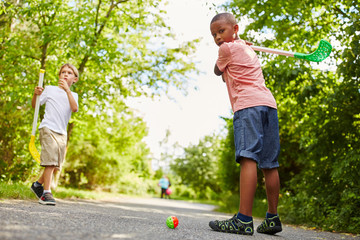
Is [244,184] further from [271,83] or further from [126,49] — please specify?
[126,49]

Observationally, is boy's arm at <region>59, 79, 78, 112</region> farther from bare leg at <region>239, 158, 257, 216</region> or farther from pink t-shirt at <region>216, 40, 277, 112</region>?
bare leg at <region>239, 158, 257, 216</region>

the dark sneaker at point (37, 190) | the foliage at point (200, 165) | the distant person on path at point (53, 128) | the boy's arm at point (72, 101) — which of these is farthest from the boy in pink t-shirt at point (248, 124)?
the foliage at point (200, 165)

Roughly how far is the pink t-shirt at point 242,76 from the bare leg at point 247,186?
51cm

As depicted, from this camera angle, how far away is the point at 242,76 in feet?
10.2

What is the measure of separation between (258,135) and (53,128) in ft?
8.20

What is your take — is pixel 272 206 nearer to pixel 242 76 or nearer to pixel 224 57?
pixel 242 76

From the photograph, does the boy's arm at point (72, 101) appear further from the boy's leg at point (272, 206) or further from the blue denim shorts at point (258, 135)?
the boy's leg at point (272, 206)

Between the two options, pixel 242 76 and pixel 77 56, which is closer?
pixel 242 76

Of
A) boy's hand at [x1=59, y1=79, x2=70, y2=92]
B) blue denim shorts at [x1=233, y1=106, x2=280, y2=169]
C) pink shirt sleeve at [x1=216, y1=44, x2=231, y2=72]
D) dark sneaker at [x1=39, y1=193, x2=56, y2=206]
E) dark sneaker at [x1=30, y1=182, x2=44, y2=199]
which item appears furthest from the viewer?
boy's hand at [x1=59, y1=79, x2=70, y2=92]

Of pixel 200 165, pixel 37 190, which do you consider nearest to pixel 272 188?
pixel 37 190

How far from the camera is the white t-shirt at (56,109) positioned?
13.5 feet

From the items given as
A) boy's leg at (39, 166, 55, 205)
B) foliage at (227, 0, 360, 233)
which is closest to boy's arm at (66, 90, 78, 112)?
boy's leg at (39, 166, 55, 205)

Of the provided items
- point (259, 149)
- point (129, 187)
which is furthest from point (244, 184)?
point (129, 187)

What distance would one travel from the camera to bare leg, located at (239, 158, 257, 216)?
2.77 metres
